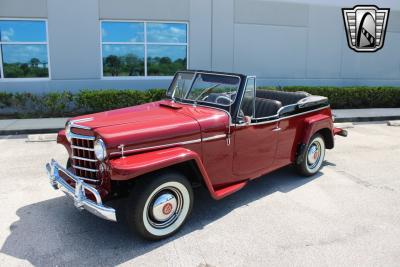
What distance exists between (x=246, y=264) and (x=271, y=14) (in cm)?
1050

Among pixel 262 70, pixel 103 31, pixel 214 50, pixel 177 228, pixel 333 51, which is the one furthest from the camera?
pixel 333 51

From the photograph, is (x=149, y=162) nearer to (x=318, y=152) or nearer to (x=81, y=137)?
(x=81, y=137)

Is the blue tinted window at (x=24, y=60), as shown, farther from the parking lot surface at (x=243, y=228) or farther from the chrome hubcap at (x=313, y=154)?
the chrome hubcap at (x=313, y=154)

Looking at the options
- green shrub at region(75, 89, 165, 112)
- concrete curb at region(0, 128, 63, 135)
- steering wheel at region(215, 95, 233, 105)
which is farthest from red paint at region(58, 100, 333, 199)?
green shrub at region(75, 89, 165, 112)

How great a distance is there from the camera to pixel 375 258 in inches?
137

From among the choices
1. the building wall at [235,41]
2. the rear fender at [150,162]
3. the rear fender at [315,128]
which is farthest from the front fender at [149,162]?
the building wall at [235,41]

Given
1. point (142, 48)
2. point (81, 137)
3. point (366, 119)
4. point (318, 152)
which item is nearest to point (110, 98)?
point (142, 48)

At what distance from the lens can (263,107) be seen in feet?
17.2

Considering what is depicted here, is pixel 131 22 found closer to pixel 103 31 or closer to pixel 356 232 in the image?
pixel 103 31

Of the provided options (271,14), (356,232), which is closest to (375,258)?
(356,232)

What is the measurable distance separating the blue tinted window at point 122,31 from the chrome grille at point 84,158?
7.69m

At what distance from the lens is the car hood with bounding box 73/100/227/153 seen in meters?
3.60

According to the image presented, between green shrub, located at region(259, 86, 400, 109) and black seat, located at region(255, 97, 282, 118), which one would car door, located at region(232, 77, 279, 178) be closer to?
black seat, located at region(255, 97, 282, 118)

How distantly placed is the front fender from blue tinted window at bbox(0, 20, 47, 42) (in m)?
8.38
